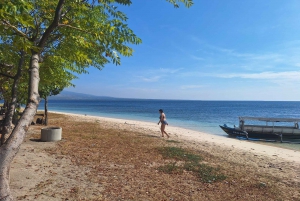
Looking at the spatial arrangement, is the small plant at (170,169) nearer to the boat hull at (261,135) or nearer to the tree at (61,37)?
the tree at (61,37)

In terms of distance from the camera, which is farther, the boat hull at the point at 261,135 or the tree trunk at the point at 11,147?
the boat hull at the point at 261,135

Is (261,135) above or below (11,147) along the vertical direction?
below

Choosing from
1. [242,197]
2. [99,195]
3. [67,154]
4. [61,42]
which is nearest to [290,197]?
[242,197]

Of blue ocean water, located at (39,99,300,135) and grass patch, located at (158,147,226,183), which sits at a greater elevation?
grass patch, located at (158,147,226,183)

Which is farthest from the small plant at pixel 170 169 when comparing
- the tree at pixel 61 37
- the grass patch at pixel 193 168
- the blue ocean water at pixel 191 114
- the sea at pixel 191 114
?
the blue ocean water at pixel 191 114

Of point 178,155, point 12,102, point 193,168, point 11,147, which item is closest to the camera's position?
point 11,147

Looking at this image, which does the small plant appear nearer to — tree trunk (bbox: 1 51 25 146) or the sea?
tree trunk (bbox: 1 51 25 146)

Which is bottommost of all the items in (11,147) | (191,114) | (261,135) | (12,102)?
(191,114)

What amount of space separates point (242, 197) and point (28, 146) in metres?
8.78

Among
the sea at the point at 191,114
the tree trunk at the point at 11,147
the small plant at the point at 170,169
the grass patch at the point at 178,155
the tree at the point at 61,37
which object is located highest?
the tree at the point at 61,37

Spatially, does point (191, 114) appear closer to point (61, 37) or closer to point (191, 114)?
point (191, 114)

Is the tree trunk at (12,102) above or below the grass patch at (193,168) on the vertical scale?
above

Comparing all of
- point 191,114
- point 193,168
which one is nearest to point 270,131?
point 193,168

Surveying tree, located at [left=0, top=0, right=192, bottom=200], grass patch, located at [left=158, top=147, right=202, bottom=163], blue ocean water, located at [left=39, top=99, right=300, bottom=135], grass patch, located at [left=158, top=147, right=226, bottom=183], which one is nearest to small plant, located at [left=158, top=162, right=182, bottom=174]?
grass patch, located at [left=158, top=147, right=226, bottom=183]
